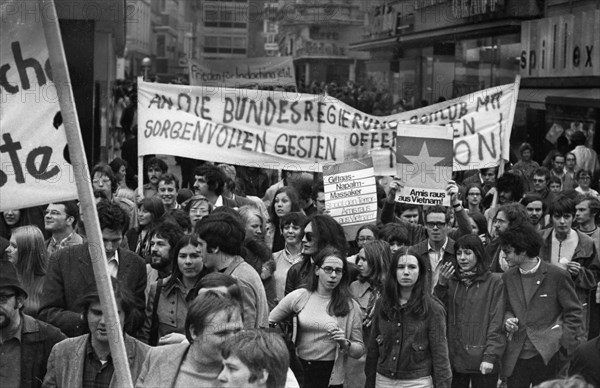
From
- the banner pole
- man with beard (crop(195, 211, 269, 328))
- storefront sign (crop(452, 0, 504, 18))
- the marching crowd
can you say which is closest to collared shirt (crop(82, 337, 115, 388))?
the marching crowd

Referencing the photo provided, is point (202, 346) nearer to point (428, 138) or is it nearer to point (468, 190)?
point (428, 138)

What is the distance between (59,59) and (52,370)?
1512 mm

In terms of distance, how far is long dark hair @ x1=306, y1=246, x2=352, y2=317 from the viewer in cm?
728

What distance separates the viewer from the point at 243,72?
23.5 m

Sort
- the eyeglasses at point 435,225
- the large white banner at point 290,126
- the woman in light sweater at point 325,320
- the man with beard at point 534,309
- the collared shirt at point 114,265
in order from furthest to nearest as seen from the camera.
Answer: the large white banner at point 290,126 → the eyeglasses at point 435,225 → the man with beard at point 534,309 → the woman in light sweater at point 325,320 → the collared shirt at point 114,265

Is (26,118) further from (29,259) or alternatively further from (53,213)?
(53,213)

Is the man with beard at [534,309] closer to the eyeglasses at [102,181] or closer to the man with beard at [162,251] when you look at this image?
the man with beard at [162,251]

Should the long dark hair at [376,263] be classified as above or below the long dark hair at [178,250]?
below

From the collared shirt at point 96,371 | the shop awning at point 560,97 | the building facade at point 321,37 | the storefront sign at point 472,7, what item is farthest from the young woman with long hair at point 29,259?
the building facade at point 321,37

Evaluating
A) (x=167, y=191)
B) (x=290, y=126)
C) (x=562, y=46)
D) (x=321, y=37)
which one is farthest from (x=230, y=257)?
→ (x=321, y=37)

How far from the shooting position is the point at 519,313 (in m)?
8.02

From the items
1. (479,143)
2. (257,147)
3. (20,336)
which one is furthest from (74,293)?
(479,143)

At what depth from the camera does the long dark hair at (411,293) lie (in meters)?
7.12

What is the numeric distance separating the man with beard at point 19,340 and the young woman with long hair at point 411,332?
2.10m
